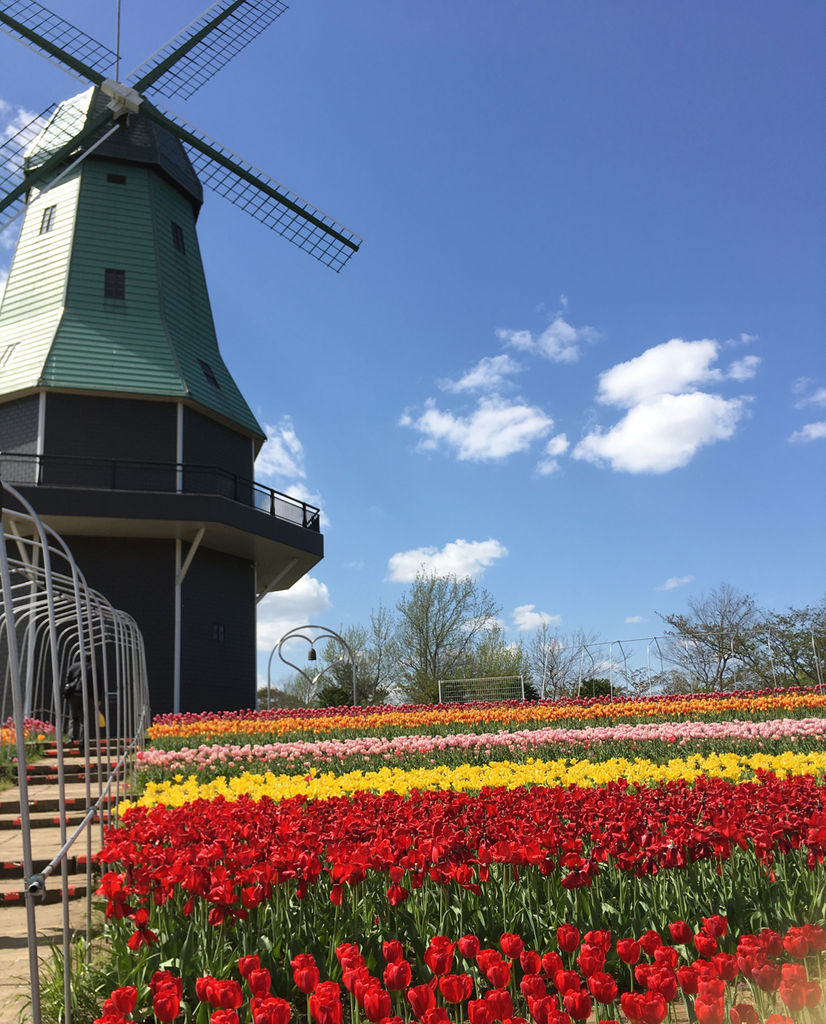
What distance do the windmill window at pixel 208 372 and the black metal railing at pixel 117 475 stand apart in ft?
9.60

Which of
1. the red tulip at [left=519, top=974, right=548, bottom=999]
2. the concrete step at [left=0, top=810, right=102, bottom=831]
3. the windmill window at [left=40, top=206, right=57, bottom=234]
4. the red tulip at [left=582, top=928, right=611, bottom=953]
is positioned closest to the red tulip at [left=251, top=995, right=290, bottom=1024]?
the red tulip at [left=519, top=974, right=548, bottom=999]

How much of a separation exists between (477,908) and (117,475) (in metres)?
18.7

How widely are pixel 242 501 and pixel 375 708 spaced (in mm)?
6739

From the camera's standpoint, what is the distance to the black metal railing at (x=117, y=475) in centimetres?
1986

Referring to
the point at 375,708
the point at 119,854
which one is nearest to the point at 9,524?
the point at 375,708

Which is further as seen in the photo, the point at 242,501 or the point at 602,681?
the point at 602,681

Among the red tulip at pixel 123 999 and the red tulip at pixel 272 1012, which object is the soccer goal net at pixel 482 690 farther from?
the red tulip at pixel 272 1012

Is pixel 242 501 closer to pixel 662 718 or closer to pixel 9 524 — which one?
pixel 9 524

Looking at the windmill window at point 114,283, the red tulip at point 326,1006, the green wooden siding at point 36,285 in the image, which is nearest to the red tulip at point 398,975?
the red tulip at point 326,1006

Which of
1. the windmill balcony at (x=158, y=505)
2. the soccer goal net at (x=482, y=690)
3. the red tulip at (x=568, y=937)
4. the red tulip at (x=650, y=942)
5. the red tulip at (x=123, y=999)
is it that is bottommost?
the soccer goal net at (x=482, y=690)

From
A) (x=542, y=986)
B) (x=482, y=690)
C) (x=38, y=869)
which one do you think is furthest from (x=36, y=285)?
(x=542, y=986)

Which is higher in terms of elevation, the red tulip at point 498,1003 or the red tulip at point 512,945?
the red tulip at point 498,1003

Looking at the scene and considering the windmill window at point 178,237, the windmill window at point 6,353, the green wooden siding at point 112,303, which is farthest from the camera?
the windmill window at point 178,237

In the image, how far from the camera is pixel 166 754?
400 inches
